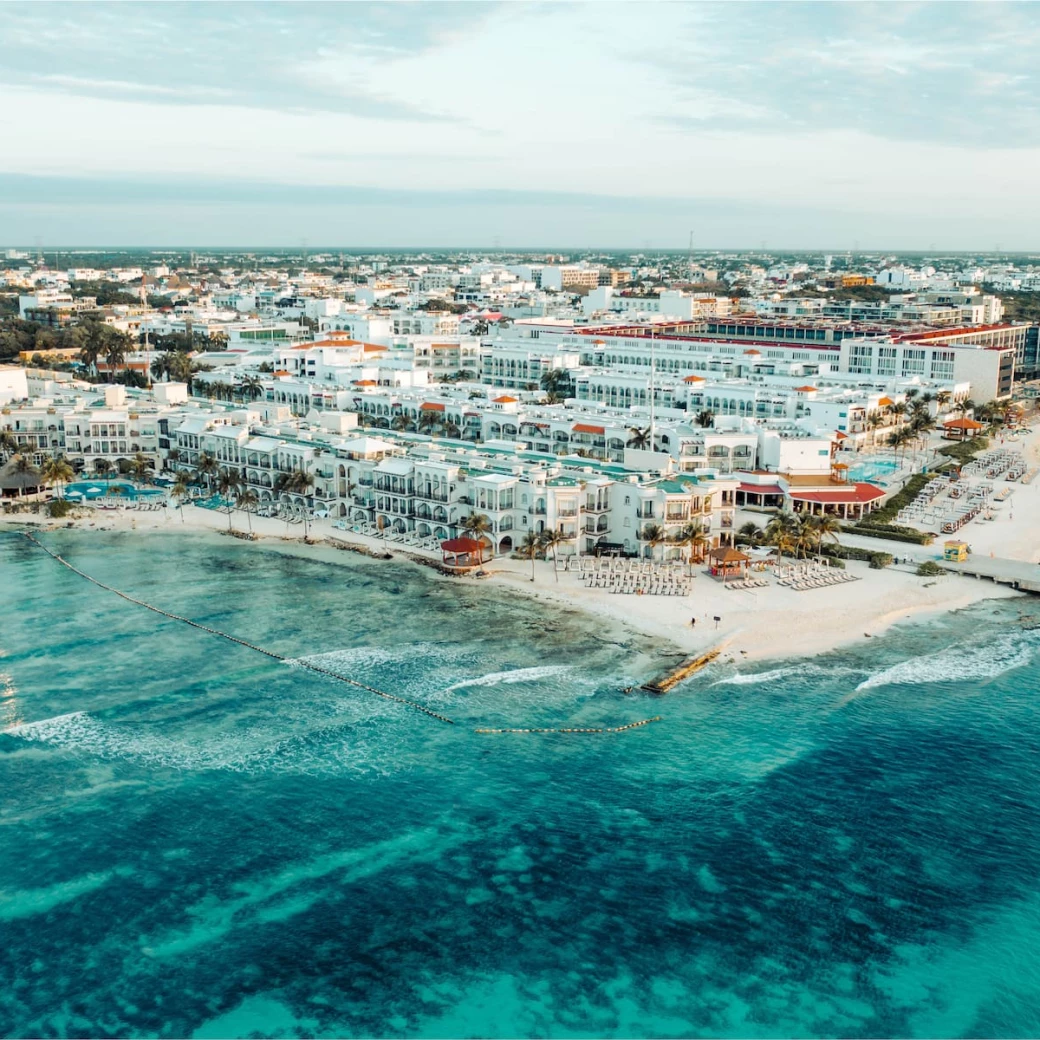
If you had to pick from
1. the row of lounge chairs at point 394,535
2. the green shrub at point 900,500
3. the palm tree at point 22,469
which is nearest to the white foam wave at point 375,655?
the row of lounge chairs at point 394,535

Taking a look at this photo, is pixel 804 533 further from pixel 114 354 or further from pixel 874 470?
pixel 114 354

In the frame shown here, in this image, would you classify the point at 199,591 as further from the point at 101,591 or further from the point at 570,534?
the point at 570,534

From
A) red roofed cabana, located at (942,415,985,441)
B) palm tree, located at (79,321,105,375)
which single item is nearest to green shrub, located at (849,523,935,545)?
red roofed cabana, located at (942,415,985,441)

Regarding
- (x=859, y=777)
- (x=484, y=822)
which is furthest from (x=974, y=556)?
(x=484, y=822)

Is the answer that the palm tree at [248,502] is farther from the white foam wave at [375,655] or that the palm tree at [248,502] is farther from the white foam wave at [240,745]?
the white foam wave at [240,745]

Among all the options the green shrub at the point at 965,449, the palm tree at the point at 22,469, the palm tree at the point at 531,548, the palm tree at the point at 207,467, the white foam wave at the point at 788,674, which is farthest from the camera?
the green shrub at the point at 965,449

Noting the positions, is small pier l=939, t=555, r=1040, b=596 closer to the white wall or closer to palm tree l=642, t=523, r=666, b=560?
palm tree l=642, t=523, r=666, b=560

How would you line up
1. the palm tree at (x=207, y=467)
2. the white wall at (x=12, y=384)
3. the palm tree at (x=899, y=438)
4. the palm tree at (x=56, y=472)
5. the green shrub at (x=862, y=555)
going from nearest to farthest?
the green shrub at (x=862, y=555) < the palm tree at (x=56, y=472) < the palm tree at (x=207, y=467) < the palm tree at (x=899, y=438) < the white wall at (x=12, y=384)
